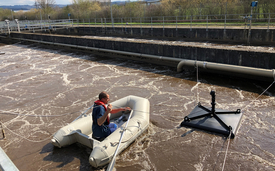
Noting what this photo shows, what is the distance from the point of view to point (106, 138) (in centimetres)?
475

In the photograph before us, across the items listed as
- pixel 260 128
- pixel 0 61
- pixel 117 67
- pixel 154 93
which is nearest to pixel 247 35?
pixel 117 67

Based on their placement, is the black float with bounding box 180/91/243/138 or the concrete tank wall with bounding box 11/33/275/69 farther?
the concrete tank wall with bounding box 11/33/275/69

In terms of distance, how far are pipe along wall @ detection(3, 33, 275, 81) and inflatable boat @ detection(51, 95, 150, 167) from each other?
4851mm

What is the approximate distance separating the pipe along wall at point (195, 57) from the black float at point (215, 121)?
3.34 m

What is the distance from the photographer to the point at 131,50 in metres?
13.8

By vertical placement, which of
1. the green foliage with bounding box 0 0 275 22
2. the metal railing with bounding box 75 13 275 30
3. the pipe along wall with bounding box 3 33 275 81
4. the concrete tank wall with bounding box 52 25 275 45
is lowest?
the pipe along wall with bounding box 3 33 275 81

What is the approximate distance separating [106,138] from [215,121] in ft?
9.43

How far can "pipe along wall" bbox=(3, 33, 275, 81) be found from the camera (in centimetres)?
875

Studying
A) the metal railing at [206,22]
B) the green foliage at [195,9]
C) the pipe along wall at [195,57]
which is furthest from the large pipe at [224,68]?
the green foliage at [195,9]

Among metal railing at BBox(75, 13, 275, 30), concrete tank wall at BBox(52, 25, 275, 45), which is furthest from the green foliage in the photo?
concrete tank wall at BBox(52, 25, 275, 45)

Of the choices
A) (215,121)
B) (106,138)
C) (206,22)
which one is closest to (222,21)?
(206,22)

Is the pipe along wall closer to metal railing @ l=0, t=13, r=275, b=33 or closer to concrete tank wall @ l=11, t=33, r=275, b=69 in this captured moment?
concrete tank wall @ l=11, t=33, r=275, b=69

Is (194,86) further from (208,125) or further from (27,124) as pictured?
(27,124)

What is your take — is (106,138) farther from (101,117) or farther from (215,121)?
(215,121)
